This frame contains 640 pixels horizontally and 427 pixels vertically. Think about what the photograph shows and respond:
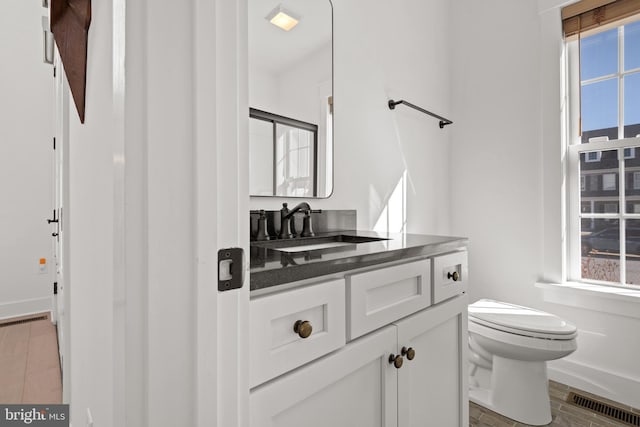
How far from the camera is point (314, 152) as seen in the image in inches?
59.0

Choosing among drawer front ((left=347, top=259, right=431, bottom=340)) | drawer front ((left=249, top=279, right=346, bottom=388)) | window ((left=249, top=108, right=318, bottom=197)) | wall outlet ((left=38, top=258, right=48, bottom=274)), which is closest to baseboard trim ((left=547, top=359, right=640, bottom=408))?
drawer front ((left=347, top=259, right=431, bottom=340))

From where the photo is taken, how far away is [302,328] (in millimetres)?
655

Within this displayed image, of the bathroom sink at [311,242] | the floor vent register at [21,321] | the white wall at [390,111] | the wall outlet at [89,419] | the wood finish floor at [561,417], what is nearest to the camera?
the wall outlet at [89,419]

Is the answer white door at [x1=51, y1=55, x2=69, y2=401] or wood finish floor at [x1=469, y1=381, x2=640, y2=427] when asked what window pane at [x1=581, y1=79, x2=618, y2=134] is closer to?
wood finish floor at [x1=469, y1=381, x2=640, y2=427]

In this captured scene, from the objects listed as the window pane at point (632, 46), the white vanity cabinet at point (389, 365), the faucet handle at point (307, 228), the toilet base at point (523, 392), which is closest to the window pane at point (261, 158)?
the faucet handle at point (307, 228)

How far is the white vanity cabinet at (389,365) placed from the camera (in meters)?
0.66

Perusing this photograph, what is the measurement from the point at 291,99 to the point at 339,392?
1.12 metres

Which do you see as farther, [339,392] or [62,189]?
[62,189]

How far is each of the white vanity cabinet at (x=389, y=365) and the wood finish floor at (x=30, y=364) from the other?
1.61 metres

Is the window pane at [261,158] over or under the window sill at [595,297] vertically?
over

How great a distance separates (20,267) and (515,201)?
3.90 metres

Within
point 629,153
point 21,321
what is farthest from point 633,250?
point 21,321

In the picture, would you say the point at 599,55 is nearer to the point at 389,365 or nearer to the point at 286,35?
the point at 286,35

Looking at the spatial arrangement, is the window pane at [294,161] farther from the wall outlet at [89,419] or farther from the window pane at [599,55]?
the window pane at [599,55]
